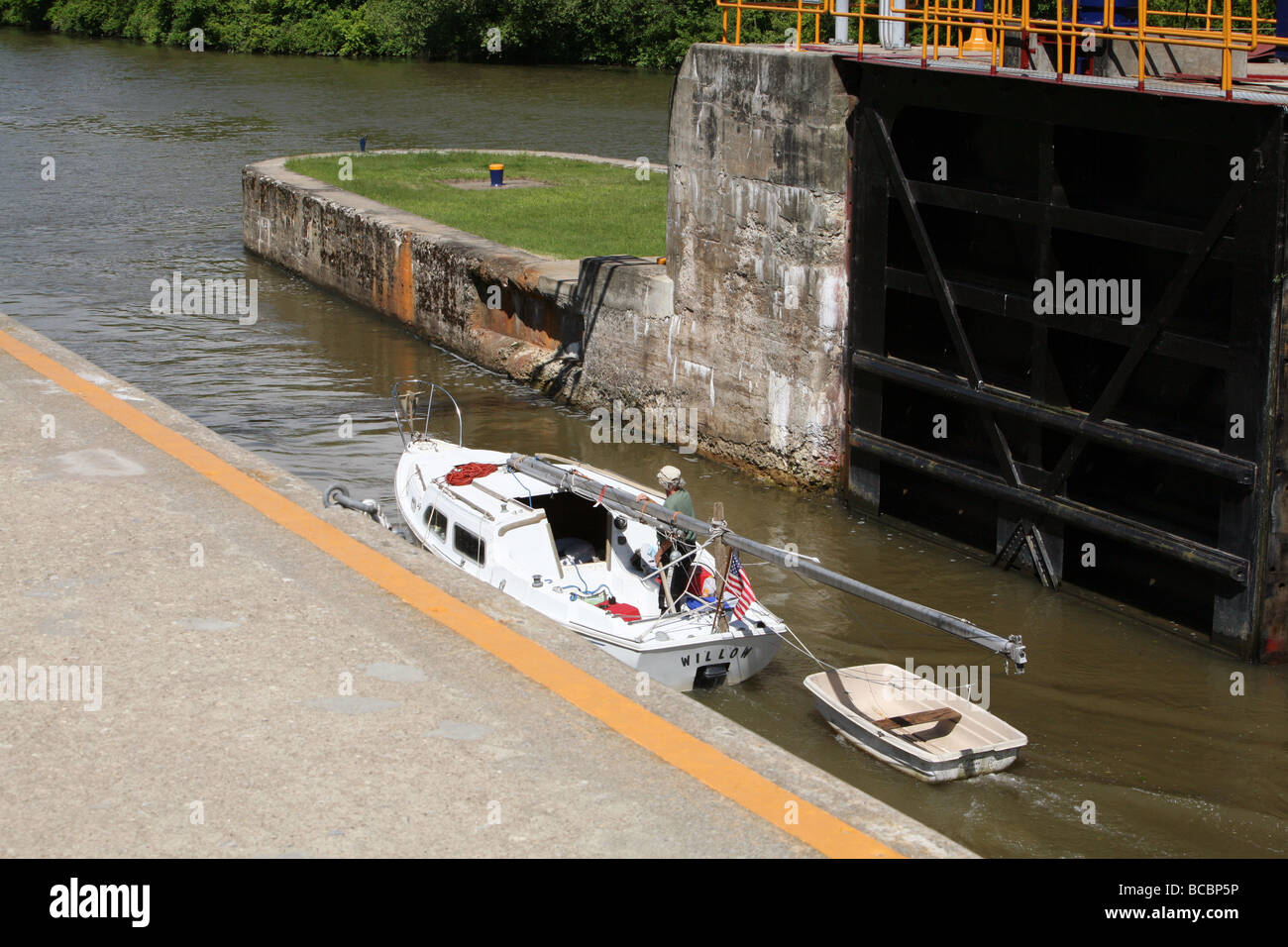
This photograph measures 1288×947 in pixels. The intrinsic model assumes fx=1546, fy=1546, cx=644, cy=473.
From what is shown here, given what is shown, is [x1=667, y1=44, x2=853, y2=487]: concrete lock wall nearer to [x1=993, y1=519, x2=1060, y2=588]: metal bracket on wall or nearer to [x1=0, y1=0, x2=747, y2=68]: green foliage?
[x1=993, y1=519, x2=1060, y2=588]: metal bracket on wall

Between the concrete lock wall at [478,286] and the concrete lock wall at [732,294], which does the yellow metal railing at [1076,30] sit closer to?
the concrete lock wall at [732,294]

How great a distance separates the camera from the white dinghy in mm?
9102

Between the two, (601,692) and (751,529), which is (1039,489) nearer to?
(751,529)

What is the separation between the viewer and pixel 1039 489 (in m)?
12.1

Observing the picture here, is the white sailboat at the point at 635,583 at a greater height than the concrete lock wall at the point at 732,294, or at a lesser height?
lesser

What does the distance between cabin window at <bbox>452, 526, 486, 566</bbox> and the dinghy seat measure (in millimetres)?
Answer: 3159

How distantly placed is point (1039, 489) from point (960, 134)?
3.20 m

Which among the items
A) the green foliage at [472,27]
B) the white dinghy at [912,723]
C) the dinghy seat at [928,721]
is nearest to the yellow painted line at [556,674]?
the white dinghy at [912,723]

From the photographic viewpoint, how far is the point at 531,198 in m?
23.9

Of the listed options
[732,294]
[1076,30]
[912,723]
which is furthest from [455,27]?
[912,723]

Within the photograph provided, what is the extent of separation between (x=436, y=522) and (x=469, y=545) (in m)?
0.66

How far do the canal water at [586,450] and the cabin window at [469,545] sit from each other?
2.13m

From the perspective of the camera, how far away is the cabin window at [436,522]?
11648 millimetres
